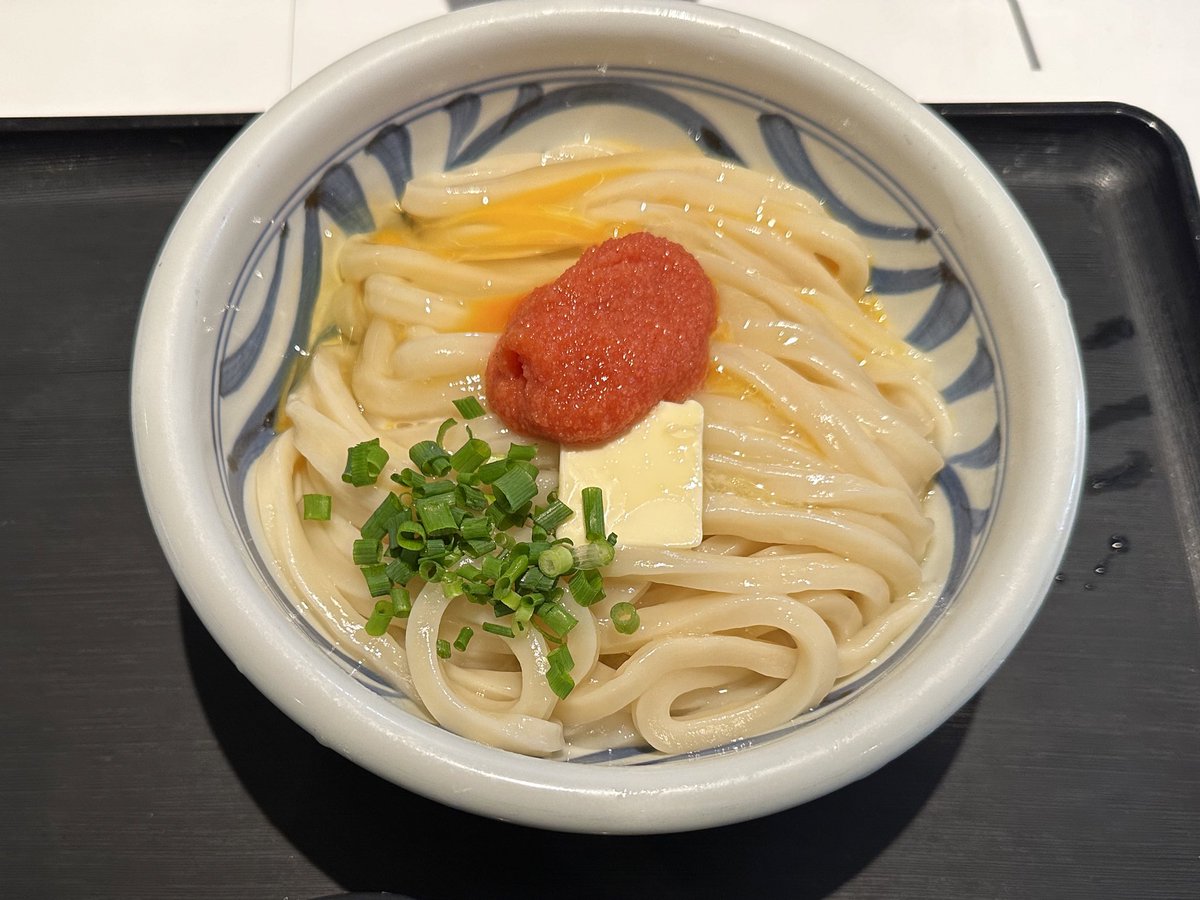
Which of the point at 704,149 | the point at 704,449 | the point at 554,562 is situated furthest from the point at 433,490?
the point at 704,149

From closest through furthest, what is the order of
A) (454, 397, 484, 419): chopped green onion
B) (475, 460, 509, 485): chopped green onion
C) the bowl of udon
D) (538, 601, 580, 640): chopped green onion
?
the bowl of udon → (538, 601, 580, 640): chopped green onion → (475, 460, 509, 485): chopped green onion → (454, 397, 484, 419): chopped green onion

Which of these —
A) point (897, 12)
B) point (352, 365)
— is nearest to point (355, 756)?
point (352, 365)

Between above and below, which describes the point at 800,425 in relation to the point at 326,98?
below

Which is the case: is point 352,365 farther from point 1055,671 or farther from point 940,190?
point 1055,671

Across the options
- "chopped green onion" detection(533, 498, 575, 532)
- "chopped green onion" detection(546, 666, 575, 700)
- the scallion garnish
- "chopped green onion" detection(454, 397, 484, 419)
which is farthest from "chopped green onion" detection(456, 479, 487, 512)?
"chopped green onion" detection(546, 666, 575, 700)

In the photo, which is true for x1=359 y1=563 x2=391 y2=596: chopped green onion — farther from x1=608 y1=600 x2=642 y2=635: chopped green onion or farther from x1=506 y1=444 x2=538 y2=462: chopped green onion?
x1=608 y1=600 x2=642 y2=635: chopped green onion

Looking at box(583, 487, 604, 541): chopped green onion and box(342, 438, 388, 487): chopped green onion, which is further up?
box(342, 438, 388, 487): chopped green onion

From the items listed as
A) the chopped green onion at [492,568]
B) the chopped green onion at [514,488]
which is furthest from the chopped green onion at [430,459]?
the chopped green onion at [492,568]
